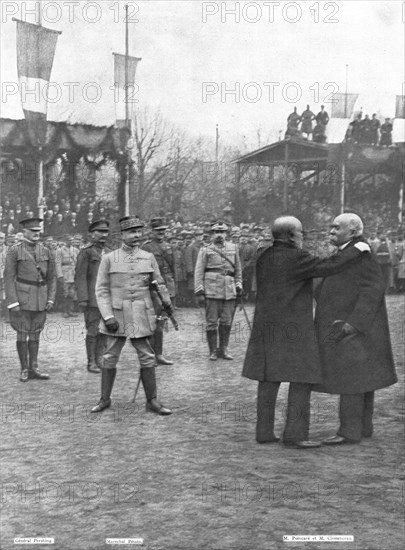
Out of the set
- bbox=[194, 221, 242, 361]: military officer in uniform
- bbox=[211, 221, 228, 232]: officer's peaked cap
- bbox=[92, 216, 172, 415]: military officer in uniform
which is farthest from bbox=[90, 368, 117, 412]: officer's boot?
bbox=[211, 221, 228, 232]: officer's peaked cap

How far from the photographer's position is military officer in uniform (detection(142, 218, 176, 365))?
7156mm

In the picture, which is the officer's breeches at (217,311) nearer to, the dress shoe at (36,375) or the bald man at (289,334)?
the dress shoe at (36,375)

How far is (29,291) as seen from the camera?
6.55m

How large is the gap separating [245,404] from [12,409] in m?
1.89

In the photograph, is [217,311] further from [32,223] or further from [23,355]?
[32,223]

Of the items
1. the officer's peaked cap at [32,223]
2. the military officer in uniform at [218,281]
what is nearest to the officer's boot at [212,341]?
the military officer in uniform at [218,281]

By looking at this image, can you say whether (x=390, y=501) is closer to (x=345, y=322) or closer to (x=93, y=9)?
(x=345, y=322)

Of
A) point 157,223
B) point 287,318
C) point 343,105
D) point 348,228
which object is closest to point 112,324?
point 287,318

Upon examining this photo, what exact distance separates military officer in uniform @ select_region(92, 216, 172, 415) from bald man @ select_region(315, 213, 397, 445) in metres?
→ 1.43

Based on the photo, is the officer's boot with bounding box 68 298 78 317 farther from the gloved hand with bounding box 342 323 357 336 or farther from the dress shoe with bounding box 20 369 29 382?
the gloved hand with bounding box 342 323 357 336

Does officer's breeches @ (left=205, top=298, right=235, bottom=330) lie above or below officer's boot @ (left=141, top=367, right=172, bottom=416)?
above

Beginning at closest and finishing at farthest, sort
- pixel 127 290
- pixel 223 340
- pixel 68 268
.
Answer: pixel 127 290, pixel 223 340, pixel 68 268

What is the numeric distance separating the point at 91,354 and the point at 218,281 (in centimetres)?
171

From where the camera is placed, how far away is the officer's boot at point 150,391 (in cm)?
534
